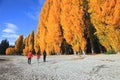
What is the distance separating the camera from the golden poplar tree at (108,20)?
31172 millimetres

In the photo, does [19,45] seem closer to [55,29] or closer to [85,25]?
[55,29]

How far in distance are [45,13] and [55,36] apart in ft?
51.6

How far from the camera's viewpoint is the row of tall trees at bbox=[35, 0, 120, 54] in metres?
31.6

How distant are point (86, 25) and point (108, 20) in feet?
24.8

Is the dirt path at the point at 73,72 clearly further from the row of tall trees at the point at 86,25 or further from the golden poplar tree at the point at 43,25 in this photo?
the golden poplar tree at the point at 43,25

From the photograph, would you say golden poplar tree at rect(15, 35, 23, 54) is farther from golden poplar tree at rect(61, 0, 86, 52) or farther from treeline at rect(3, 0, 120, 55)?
golden poplar tree at rect(61, 0, 86, 52)

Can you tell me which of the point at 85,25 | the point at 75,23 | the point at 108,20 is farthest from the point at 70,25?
the point at 108,20

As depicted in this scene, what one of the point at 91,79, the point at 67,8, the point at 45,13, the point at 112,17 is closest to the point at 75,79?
the point at 91,79

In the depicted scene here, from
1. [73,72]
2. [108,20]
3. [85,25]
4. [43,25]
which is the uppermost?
[43,25]

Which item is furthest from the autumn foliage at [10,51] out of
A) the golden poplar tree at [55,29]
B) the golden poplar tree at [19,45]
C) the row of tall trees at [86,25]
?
the golden poplar tree at [55,29]

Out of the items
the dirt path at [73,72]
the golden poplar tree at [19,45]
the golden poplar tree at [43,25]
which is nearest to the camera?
the dirt path at [73,72]

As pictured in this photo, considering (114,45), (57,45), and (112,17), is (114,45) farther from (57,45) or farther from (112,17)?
(57,45)

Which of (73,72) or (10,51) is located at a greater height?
(10,51)

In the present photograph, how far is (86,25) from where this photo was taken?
38.9m
